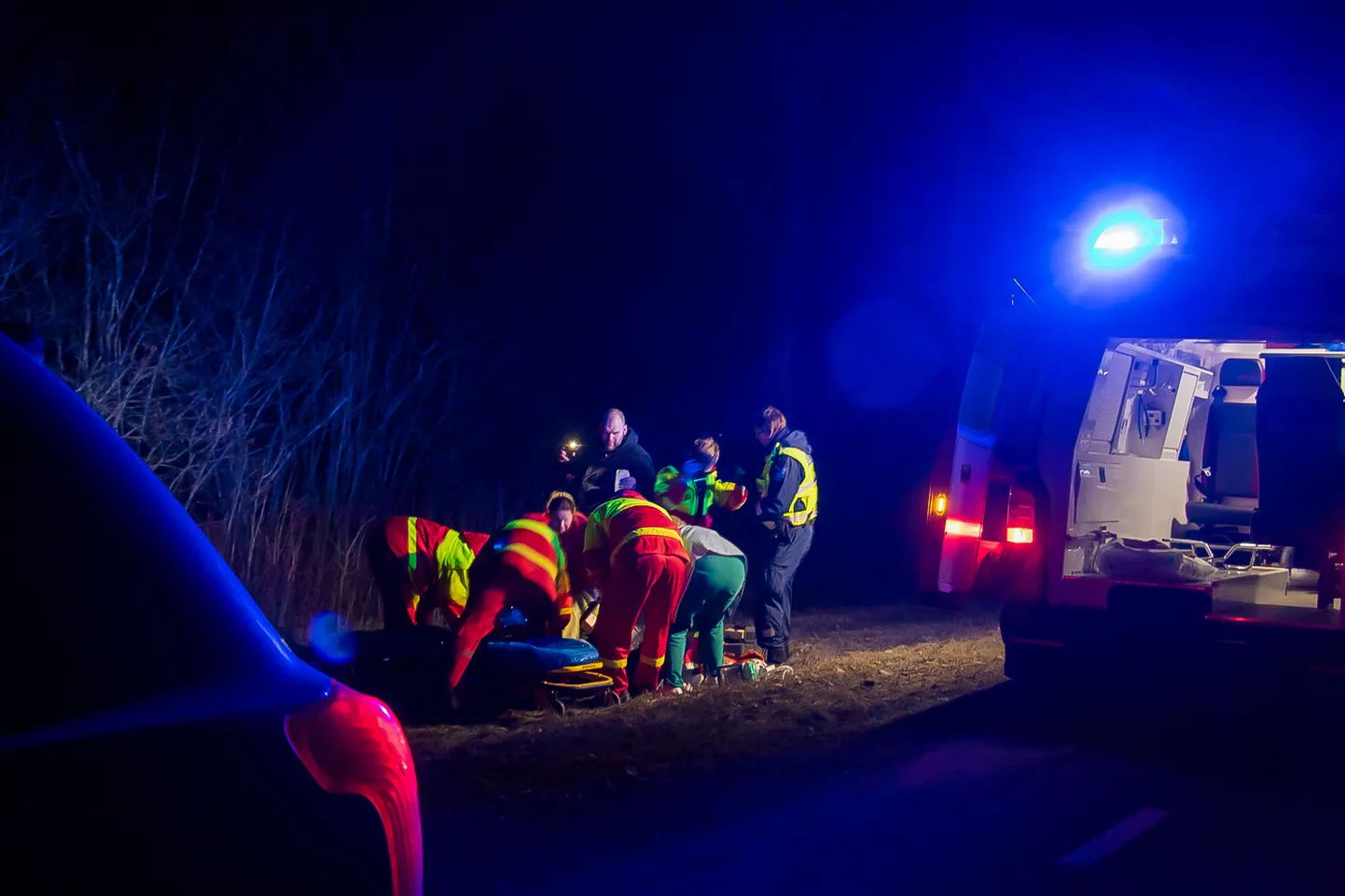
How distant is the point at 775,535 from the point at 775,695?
5.40ft

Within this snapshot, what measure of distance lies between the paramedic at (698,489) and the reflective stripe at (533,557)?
2382 millimetres

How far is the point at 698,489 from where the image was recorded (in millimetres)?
9438

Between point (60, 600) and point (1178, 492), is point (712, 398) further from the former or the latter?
point (60, 600)

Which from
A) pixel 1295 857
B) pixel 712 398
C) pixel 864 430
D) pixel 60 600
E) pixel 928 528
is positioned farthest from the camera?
pixel 864 430

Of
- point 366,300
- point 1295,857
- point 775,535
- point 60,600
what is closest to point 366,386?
point 366,300

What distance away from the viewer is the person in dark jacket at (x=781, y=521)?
30.5 feet

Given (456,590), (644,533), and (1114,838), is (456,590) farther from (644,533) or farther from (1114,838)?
(1114,838)

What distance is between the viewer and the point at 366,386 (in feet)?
40.0

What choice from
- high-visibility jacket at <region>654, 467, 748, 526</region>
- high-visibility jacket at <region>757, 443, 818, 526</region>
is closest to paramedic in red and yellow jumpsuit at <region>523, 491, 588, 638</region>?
high-visibility jacket at <region>654, 467, 748, 526</region>

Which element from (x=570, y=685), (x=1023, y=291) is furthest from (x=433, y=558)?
(x=1023, y=291)

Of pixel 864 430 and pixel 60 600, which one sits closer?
pixel 60 600

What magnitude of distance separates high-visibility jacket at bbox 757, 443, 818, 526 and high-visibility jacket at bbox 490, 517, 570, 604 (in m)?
2.69

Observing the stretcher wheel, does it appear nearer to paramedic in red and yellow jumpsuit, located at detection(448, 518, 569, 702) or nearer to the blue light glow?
paramedic in red and yellow jumpsuit, located at detection(448, 518, 569, 702)

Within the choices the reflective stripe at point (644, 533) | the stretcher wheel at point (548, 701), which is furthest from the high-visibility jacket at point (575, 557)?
the stretcher wheel at point (548, 701)
